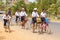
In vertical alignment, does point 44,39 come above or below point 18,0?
below

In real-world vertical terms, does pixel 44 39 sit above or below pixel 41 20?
below

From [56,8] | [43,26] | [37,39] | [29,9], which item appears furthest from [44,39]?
[29,9]

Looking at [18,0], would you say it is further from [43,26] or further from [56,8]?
[43,26]

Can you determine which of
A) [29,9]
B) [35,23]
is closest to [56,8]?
[29,9]

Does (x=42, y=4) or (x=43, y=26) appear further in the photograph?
(x=42, y=4)

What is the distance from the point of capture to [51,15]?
132 ft

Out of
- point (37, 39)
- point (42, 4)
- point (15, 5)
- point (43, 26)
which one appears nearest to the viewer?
point (37, 39)

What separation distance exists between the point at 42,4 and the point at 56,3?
2792 millimetres

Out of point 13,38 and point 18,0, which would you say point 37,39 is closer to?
point 13,38

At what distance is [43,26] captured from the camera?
15.9m

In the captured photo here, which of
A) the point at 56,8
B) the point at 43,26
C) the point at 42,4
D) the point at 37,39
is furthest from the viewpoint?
the point at 42,4

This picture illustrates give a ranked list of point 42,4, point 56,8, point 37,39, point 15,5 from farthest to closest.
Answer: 1. point 15,5
2. point 42,4
3. point 56,8
4. point 37,39

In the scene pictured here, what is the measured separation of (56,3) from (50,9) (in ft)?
6.66

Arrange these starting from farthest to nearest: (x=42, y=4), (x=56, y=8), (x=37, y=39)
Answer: (x=42, y=4), (x=56, y=8), (x=37, y=39)
